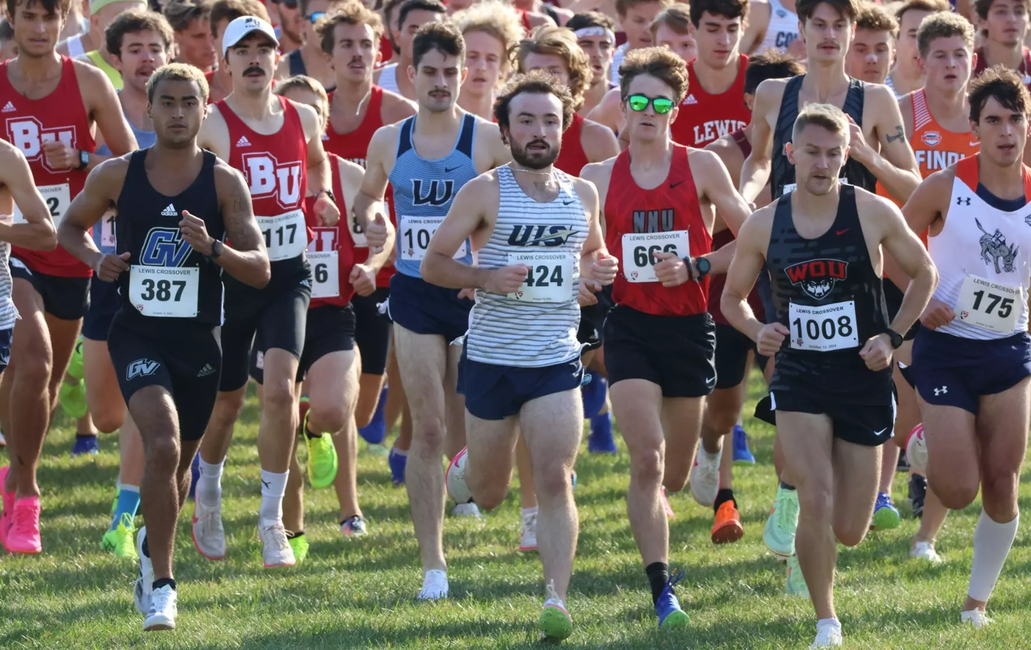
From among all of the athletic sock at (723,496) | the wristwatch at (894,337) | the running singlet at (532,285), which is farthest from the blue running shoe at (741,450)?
the wristwatch at (894,337)

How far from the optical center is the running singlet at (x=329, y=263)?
926 centimetres

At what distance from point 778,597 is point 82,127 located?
14.5 ft

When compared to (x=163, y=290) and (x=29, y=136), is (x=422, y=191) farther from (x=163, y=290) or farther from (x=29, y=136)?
(x=29, y=136)

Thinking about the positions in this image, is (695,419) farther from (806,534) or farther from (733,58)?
(733,58)

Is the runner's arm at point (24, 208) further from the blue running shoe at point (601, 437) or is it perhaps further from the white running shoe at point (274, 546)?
the blue running shoe at point (601, 437)

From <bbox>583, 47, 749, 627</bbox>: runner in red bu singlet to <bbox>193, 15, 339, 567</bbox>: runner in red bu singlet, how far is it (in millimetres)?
1629

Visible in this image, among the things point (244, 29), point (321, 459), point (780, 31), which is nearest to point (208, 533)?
point (321, 459)

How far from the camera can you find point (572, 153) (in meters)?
9.16

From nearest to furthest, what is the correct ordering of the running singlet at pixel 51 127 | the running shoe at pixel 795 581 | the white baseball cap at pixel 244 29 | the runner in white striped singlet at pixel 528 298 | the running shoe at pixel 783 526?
the runner in white striped singlet at pixel 528 298 → the running shoe at pixel 795 581 → the running shoe at pixel 783 526 → the white baseball cap at pixel 244 29 → the running singlet at pixel 51 127

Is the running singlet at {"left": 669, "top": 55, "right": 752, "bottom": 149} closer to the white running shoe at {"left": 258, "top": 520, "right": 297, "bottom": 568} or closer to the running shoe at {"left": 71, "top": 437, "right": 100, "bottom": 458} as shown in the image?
the white running shoe at {"left": 258, "top": 520, "right": 297, "bottom": 568}

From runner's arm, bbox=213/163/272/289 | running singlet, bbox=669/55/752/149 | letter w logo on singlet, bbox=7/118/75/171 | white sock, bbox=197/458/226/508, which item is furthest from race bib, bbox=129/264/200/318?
running singlet, bbox=669/55/752/149

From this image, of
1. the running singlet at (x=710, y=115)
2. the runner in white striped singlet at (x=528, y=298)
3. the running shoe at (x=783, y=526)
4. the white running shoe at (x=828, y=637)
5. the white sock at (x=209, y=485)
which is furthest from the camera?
the running singlet at (x=710, y=115)

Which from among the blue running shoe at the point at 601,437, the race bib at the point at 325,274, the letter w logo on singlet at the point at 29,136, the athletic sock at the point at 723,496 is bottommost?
the blue running shoe at the point at 601,437

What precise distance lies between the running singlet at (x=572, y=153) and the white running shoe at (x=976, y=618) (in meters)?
3.17
